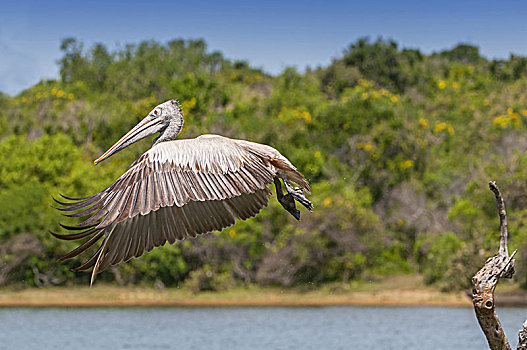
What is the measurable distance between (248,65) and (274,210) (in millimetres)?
24450

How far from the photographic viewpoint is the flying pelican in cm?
561

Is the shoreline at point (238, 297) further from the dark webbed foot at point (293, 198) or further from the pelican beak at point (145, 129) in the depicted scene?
the dark webbed foot at point (293, 198)

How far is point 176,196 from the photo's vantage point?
577cm

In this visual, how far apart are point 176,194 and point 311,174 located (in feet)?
48.0

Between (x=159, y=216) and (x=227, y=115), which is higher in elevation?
(x=227, y=115)

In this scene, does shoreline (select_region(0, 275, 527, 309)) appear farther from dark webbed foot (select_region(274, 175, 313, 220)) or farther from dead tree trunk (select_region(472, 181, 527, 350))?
dead tree trunk (select_region(472, 181, 527, 350))

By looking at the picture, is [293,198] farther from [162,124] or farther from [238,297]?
[238,297]

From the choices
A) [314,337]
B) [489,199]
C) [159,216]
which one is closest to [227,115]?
[489,199]

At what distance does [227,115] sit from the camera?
3206cm

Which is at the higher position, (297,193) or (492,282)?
(297,193)

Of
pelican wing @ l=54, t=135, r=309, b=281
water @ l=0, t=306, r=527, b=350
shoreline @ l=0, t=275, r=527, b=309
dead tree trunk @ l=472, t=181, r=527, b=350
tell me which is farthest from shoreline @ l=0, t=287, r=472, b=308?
dead tree trunk @ l=472, t=181, r=527, b=350

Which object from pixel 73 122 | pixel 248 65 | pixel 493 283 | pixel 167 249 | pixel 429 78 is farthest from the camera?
pixel 248 65

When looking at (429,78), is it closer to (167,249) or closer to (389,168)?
(389,168)

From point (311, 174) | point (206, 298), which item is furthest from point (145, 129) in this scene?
point (206, 298)
